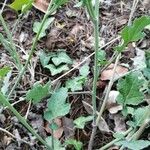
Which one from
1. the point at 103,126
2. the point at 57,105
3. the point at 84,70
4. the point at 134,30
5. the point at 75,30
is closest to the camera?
the point at 134,30

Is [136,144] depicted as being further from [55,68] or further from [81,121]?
[55,68]

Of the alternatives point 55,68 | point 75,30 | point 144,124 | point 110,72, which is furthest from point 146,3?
point 144,124

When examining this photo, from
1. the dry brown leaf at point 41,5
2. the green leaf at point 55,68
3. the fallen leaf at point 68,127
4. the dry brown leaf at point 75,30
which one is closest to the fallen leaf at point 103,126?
the fallen leaf at point 68,127

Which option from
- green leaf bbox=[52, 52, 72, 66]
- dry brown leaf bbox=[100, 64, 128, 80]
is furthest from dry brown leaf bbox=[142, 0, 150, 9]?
green leaf bbox=[52, 52, 72, 66]

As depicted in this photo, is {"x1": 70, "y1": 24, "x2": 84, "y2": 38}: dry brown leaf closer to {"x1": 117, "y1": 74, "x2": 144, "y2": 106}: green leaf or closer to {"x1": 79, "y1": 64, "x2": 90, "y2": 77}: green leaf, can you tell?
{"x1": 79, "y1": 64, "x2": 90, "y2": 77}: green leaf

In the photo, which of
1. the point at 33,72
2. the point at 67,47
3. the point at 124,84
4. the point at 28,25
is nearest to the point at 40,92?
the point at 124,84

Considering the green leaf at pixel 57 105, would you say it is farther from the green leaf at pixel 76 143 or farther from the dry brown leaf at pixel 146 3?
the dry brown leaf at pixel 146 3
